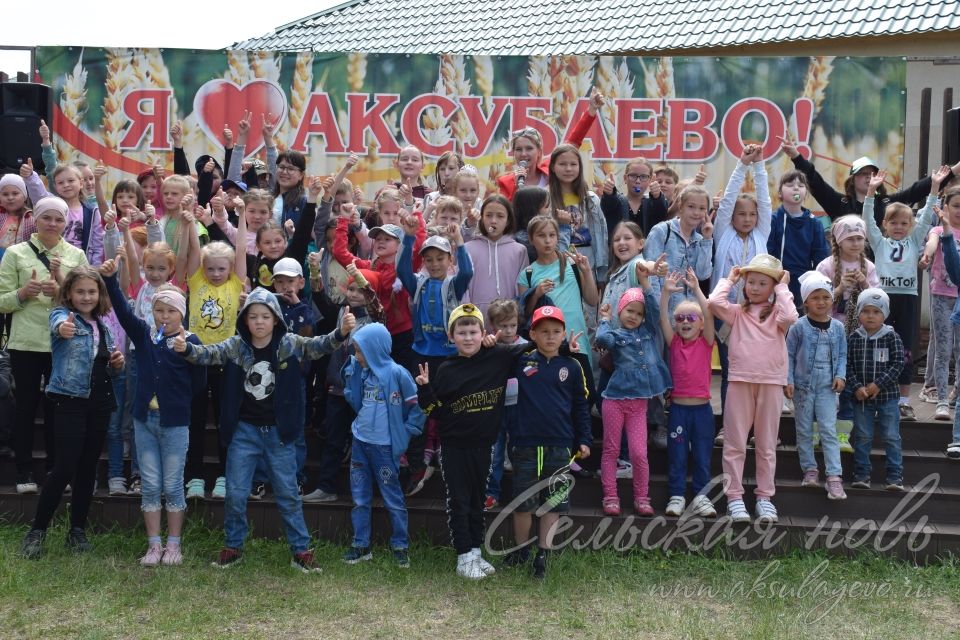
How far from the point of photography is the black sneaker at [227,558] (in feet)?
18.9

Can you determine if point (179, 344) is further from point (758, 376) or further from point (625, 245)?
point (758, 376)

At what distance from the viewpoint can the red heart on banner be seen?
9984 mm

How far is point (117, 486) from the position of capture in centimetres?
642

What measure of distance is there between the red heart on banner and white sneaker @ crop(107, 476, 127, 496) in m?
4.41

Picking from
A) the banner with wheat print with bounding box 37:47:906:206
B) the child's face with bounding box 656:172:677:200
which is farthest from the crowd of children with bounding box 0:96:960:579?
the banner with wheat print with bounding box 37:47:906:206

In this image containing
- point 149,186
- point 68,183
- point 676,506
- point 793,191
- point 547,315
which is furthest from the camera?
point 149,186

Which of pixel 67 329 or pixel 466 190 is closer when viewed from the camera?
pixel 67 329

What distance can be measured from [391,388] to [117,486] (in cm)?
189

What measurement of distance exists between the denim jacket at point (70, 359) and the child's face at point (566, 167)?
309 centimetres

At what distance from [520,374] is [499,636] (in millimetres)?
1548

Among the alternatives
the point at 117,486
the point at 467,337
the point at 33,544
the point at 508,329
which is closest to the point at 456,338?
the point at 467,337

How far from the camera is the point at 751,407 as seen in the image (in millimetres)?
6324

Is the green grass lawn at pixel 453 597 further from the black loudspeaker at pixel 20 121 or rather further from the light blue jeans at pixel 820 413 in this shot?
the black loudspeaker at pixel 20 121

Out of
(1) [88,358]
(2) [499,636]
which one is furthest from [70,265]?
(2) [499,636]
